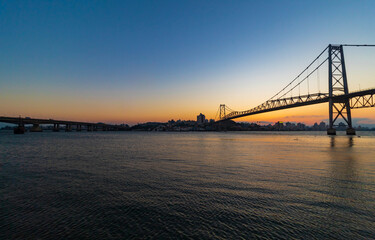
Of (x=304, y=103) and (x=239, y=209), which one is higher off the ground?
(x=304, y=103)

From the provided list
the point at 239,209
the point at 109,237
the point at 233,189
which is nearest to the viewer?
the point at 109,237

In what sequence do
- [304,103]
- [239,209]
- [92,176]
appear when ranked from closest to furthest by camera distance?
[239,209] < [92,176] < [304,103]

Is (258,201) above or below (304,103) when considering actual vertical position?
below

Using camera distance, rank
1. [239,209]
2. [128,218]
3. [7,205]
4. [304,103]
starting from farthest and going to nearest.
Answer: [304,103] → [7,205] → [239,209] → [128,218]

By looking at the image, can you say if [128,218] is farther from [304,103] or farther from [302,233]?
[304,103]

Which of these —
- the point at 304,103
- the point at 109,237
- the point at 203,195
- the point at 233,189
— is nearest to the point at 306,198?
the point at 233,189

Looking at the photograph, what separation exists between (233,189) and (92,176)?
656cm

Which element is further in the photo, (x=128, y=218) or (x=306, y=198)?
(x=306, y=198)

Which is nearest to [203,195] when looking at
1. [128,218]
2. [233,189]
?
[233,189]

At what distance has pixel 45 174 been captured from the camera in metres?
9.75

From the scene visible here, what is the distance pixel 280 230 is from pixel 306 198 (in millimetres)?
2545

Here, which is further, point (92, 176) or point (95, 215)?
point (92, 176)

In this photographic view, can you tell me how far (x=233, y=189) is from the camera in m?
6.91

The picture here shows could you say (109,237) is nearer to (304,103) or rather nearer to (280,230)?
(280,230)
